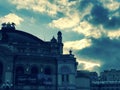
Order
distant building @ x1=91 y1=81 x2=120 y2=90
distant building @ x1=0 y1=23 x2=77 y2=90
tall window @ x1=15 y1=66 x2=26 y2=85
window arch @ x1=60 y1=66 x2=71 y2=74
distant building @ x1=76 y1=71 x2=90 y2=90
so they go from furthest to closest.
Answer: distant building @ x1=91 y1=81 x2=120 y2=90, distant building @ x1=76 y1=71 x2=90 y2=90, window arch @ x1=60 y1=66 x2=71 y2=74, tall window @ x1=15 y1=66 x2=26 y2=85, distant building @ x1=0 y1=23 x2=77 y2=90

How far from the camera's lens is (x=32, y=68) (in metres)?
109

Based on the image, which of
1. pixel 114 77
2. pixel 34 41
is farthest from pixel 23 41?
pixel 114 77

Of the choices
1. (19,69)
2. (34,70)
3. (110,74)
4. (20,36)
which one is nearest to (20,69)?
(19,69)

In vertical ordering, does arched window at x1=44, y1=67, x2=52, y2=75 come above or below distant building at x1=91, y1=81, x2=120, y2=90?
above

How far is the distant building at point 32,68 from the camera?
106 meters

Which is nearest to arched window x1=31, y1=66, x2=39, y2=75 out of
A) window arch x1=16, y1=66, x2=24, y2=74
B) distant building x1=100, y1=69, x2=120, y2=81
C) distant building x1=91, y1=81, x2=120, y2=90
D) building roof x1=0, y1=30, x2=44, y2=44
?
window arch x1=16, y1=66, x2=24, y2=74

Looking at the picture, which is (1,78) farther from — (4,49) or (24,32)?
(24,32)

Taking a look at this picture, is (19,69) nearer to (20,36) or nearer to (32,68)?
(32,68)

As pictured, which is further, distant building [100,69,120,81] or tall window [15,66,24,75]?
distant building [100,69,120,81]

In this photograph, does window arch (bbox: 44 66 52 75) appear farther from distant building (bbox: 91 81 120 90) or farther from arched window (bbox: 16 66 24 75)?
distant building (bbox: 91 81 120 90)

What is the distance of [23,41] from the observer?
115 m

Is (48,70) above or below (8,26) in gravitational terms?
below

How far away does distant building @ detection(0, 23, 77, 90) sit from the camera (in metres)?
106

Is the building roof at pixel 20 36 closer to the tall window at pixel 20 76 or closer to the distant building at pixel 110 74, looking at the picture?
the tall window at pixel 20 76
